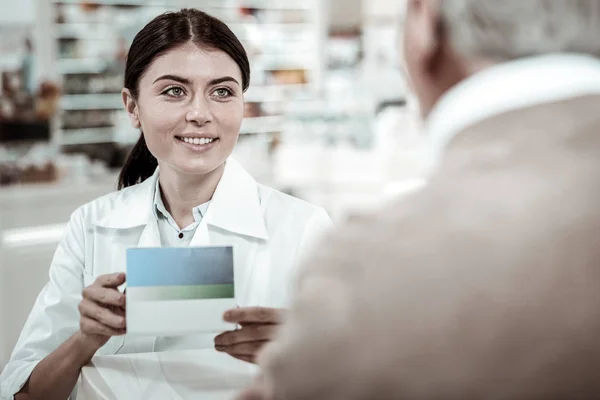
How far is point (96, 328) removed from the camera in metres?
1.37

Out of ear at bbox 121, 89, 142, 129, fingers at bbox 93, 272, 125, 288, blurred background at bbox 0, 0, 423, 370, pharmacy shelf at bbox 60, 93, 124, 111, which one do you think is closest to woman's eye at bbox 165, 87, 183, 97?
ear at bbox 121, 89, 142, 129

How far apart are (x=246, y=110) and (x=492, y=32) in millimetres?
7499

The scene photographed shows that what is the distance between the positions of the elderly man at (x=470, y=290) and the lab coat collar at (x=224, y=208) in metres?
0.93

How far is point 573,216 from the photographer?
2.16 feet

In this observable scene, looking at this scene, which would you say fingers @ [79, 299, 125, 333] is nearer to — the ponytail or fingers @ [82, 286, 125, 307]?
fingers @ [82, 286, 125, 307]

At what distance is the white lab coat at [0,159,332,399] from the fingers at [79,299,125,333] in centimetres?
21

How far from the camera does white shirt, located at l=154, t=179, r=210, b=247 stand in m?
1.66

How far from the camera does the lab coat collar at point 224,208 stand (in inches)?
64.1

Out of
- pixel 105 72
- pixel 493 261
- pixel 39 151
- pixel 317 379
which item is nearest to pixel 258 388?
pixel 317 379

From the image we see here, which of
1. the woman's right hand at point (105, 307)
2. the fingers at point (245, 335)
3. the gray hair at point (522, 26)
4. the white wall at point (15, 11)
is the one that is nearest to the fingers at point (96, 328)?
the woman's right hand at point (105, 307)

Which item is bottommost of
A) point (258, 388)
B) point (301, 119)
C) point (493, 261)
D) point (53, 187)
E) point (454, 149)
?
point (258, 388)

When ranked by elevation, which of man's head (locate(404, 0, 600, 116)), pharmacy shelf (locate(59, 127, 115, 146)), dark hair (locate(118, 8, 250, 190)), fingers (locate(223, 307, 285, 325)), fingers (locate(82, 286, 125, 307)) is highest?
pharmacy shelf (locate(59, 127, 115, 146))

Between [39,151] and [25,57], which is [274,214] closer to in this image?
[39,151]

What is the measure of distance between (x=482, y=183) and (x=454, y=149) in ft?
0.26
